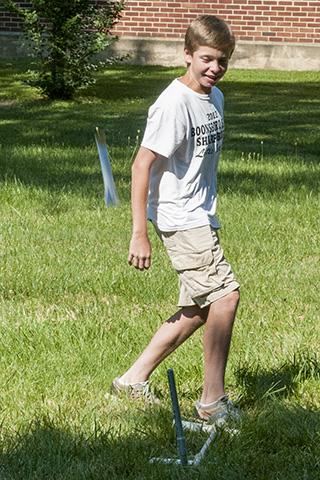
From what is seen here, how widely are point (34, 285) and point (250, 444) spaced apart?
2.57 metres

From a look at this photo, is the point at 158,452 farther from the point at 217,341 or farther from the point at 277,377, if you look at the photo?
the point at 277,377

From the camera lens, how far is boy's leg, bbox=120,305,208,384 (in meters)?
4.50

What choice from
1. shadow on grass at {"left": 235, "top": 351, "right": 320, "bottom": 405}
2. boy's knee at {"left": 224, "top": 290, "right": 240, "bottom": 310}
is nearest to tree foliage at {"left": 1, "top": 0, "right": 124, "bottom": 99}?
shadow on grass at {"left": 235, "top": 351, "right": 320, "bottom": 405}

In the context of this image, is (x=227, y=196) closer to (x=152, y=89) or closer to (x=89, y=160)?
(x=89, y=160)

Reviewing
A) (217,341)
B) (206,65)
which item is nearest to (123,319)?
(217,341)

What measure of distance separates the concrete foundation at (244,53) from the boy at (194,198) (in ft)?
57.6

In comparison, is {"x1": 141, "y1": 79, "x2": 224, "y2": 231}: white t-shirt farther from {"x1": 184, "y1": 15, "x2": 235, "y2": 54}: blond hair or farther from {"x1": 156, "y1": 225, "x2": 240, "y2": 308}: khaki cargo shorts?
{"x1": 184, "y1": 15, "x2": 235, "y2": 54}: blond hair

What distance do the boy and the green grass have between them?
305 millimetres

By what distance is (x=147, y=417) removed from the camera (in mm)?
4340

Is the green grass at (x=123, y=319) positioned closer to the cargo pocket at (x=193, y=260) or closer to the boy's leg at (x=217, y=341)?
the boy's leg at (x=217, y=341)

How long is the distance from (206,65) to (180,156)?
350mm

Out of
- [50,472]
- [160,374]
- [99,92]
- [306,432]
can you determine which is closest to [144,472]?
[50,472]

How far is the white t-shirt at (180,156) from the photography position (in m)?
4.34

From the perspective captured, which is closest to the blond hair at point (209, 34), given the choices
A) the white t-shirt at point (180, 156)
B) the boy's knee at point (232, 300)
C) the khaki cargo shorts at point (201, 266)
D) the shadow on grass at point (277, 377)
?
the white t-shirt at point (180, 156)
